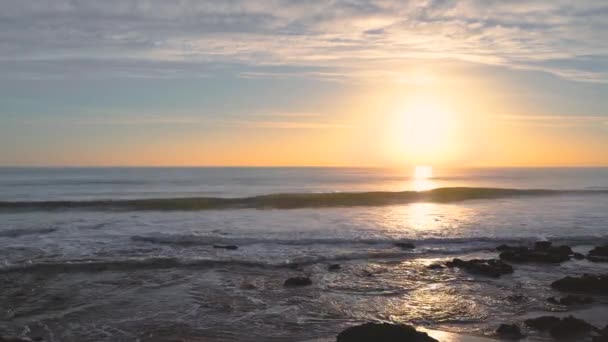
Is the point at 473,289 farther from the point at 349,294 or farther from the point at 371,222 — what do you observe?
the point at 371,222

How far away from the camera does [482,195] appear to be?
47812mm

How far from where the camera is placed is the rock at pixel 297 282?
12.8 m

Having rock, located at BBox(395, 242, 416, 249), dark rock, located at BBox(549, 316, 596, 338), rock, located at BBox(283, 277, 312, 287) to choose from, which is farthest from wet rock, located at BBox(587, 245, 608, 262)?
rock, located at BBox(283, 277, 312, 287)

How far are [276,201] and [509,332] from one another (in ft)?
104

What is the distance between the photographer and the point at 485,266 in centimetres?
1455

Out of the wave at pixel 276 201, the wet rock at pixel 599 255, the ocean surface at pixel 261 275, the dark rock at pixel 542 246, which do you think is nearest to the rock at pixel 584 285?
the ocean surface at pixel 261 275

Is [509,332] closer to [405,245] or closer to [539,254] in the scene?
[539,254]

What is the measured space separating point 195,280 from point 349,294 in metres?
4.34

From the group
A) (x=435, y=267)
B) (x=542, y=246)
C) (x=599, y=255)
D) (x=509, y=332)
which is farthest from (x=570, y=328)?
(x=542, y=246)

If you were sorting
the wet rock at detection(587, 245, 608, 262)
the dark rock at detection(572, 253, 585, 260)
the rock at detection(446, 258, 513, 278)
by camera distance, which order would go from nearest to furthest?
the rock at detection(446, 258, 513, 278) → the wet rock at detection(587, 245, 608, 262) → the dark rock at detection(572, 253, 585, 260)

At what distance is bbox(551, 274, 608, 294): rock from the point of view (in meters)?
12.1

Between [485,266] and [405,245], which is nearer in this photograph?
[485,266]

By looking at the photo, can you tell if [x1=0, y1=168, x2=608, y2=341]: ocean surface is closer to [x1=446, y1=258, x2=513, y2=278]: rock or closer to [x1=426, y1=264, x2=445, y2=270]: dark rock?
[x1=446, y1=258, x2=513, y2=278]: rock

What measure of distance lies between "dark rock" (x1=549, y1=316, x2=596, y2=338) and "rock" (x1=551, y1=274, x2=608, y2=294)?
328cm
